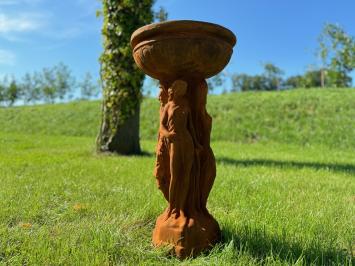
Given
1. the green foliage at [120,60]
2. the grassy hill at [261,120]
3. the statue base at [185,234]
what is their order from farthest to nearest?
the grassy hill at [261,120], the green foliage at [120,60], the statue base at [185,234]

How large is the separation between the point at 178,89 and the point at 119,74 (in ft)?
20.4

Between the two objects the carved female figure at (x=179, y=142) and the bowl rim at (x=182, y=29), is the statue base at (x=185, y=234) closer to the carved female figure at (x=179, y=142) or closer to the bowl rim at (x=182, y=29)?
the carved female figure at (x=179, y=142)

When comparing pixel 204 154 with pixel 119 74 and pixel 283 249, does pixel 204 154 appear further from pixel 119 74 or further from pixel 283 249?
pixel 119 74

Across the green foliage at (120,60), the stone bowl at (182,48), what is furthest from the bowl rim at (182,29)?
the green foliage at (120,60)

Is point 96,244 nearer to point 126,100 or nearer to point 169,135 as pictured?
point 169,135

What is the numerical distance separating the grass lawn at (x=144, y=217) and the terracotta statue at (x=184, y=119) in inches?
7.4

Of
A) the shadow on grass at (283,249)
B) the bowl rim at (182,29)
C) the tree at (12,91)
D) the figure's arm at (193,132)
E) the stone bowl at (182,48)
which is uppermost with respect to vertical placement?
the tree at (12,91)

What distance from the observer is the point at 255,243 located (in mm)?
3031

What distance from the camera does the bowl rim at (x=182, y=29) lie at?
108 inches

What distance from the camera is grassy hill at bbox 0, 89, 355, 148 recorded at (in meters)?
14.7

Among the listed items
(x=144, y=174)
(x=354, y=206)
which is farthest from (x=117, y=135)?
(x=354, y=206)

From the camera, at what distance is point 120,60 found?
8.95 m

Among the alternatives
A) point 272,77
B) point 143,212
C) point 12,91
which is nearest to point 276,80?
point 272,77

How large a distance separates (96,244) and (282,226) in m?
1.59
